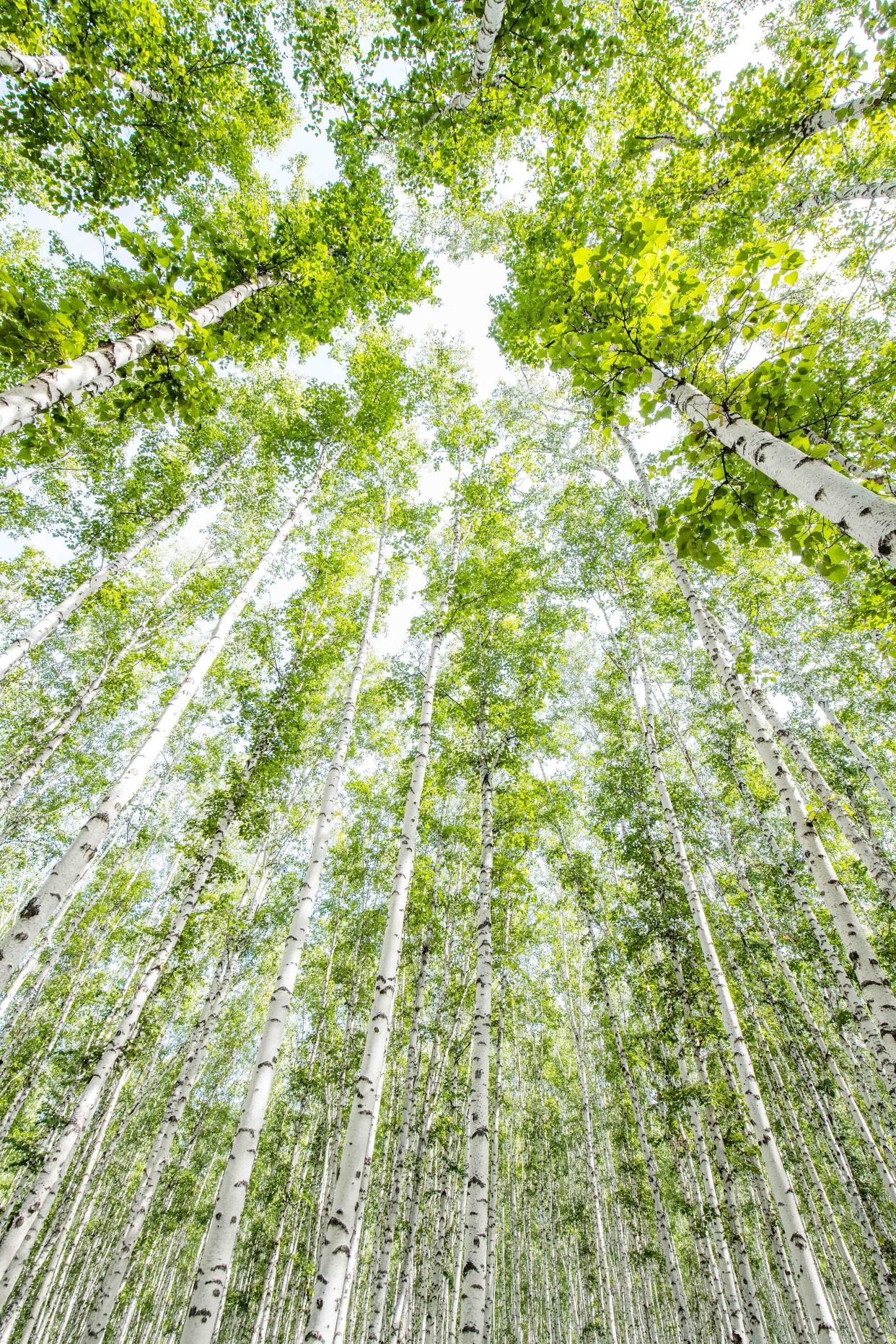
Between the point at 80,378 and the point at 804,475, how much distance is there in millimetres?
5068

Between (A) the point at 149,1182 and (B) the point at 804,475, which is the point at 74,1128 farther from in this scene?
(B) the point at 804,475

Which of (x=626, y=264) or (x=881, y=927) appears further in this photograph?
(x=881, y=927)

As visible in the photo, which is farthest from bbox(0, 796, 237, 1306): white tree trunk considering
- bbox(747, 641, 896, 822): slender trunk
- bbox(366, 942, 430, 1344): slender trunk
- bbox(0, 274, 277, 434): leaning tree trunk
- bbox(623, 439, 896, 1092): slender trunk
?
bbox(747, 641, 896, 822): slender trunk

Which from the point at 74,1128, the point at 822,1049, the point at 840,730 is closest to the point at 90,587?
the point at 74,1128

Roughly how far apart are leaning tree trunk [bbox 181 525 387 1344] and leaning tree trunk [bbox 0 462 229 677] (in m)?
→ 5.91

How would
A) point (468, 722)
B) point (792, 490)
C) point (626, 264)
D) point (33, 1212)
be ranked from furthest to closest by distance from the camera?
point (468, 722) < point (33, 1212) < point (626, 264) < point (792, 490)

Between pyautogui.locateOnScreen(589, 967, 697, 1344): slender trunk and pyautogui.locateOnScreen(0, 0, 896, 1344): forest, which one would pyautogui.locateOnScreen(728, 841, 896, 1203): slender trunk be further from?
pyautogui.locateOnScreen(589, 967, 697, 1344): slender trunk

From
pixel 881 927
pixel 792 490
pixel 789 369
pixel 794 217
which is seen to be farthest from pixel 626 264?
pixel 881 927

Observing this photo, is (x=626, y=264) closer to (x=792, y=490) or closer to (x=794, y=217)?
(x=792, y=490)

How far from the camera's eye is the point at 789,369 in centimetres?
304

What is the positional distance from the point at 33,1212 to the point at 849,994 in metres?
11.4

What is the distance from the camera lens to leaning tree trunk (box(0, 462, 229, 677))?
8.59 metres

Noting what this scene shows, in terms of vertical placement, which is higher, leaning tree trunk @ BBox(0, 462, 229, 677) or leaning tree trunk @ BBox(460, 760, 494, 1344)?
leaning tree trunk @ BBox(0, 462, 229, 677)

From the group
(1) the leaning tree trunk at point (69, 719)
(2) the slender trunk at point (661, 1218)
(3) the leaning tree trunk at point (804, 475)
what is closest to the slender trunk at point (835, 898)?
(3) the leaning tree trunk at point (804, 475)
